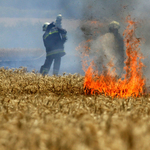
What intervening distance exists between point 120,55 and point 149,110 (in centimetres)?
799

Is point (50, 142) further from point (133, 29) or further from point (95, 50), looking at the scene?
point (95, 50)

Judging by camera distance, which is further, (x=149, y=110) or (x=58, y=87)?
(x=58, y=87)

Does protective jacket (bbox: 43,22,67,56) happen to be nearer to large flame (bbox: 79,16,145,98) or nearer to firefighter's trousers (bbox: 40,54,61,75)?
firefighter's trousers (bbox: 40,54,61,75)

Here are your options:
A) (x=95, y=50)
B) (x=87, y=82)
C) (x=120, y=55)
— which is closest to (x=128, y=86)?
(x=87, y=82)

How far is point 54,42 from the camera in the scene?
2017cm

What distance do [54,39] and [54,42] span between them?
0.30 m

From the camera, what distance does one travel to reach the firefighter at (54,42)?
1948cm

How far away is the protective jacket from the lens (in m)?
19.5

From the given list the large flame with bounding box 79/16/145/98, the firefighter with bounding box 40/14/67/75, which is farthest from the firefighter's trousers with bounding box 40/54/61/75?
the large flame with bounding box 79/16/145/98

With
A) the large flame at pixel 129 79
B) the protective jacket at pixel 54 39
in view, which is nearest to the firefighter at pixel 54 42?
the protective jacket at pixel 54 39

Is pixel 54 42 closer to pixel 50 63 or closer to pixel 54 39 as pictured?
pixel 54 39

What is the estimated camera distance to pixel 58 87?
9.38m

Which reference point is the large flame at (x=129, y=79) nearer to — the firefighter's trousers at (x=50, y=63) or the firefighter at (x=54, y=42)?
the firefighter at (x=54, y=42)

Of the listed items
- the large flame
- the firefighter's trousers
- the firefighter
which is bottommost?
Answer: the large flame
